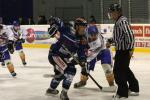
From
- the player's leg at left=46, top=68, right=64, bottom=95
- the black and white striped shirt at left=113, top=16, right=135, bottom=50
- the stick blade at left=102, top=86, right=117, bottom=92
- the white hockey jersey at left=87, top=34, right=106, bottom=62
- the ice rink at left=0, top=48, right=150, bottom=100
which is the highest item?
the black and white striped shirt at left=113, top=16, right=135, bottom=50

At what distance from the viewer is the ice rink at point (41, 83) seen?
6.19 meters

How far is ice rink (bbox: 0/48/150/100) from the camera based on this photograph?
6188mm

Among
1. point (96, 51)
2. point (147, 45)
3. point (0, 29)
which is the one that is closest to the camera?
point (96, 51)

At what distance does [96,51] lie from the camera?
6.46 m

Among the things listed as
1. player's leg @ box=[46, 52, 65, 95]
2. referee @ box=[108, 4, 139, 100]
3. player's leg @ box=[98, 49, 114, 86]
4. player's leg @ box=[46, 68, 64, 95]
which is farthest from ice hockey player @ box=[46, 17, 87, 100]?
Result: player's leg @ box=[98, 49, 114, 86]

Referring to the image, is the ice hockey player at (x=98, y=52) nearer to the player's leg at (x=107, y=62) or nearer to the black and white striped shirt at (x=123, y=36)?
the player's leg at (x=107, y=62)

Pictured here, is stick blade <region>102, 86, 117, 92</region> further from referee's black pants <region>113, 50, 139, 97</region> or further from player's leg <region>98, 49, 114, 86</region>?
referee's black pants <region>113, 50, 139, 97</region>

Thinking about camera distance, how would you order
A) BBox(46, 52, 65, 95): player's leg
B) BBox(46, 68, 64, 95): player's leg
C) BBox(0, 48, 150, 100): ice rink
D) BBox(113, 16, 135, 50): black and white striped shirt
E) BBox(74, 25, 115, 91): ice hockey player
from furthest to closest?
BBox(74, 25, 115, 91): ice hockey player → BBox(0, 48, 150, 100): ice rink → BBox(46, 68, 64, 95): player's leg → BBox(46, 52, 65, 95): player's leg → BBox(113, 16, 135, 50): black and white striped shirt

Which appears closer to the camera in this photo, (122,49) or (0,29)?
(122,49)

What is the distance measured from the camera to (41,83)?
7.46 m

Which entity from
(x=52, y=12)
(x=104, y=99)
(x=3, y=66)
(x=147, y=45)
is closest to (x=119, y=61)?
(x=104, y=99)

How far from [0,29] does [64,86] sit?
2636 mm

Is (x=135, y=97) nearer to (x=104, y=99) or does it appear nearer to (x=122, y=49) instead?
(x=104, y=99)

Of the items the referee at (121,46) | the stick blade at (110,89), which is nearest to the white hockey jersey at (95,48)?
the stick blade at (110,89)
